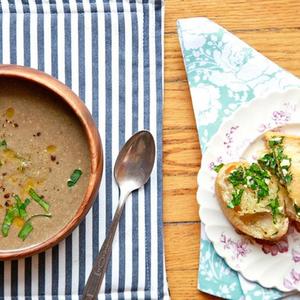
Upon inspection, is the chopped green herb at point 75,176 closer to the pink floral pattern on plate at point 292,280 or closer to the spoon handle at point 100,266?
the spoon handle at point 100,266

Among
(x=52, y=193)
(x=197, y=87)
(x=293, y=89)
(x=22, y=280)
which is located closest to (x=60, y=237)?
(x=52, y=193)

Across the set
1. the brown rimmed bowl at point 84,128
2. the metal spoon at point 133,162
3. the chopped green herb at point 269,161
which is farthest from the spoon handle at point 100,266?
the chopped green herb at point 269,161

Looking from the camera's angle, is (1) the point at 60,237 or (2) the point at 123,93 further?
(2) the point at 123,93

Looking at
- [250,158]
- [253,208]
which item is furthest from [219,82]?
[253,208]

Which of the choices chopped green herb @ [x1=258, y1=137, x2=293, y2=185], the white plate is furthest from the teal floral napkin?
chopped green herb @ [x1=258, y1=137, x2=293, y2=185]

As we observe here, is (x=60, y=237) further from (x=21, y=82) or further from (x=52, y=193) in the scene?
(x=21, y=82)

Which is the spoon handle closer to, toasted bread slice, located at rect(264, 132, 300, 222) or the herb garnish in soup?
the herb garnish in soup

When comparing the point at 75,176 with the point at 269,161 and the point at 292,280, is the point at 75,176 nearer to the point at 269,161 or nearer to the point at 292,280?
the point at 269,161
